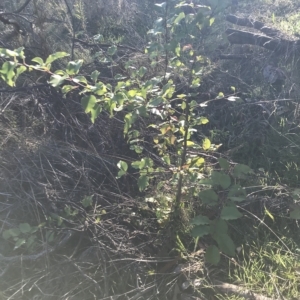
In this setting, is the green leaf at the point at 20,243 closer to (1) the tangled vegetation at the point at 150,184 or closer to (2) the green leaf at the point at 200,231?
(1) the tangled vegetation at the point at 150,184

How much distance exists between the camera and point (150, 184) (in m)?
2.74

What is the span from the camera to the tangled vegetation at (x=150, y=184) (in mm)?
2186

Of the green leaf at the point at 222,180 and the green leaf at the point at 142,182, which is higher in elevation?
the green leaf at the point at 222,180

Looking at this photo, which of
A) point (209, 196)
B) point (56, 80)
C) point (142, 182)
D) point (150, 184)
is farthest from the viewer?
point (150, 184)

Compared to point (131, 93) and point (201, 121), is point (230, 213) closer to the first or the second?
point (201, 121)

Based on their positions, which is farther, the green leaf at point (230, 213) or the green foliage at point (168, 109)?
the green leaf at point (230, 213)

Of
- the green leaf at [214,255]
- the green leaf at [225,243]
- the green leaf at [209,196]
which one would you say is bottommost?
the green leaf at [214,255]

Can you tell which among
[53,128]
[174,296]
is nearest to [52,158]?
[53,128]

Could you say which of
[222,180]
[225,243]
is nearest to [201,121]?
[222,180]

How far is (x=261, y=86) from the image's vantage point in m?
3.68

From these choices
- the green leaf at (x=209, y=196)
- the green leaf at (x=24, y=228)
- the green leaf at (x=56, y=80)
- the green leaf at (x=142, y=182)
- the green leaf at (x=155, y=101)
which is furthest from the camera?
the green leaf at (x=24, y=228)

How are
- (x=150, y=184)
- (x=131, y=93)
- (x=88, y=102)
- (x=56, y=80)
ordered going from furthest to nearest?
(x=150, y=184)
(x=131, y=93)
(x=88, y=102)
(x=56, y=80)

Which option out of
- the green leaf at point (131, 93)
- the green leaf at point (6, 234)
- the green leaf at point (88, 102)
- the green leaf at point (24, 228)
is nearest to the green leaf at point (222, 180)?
the green leaf at point (131, 93)

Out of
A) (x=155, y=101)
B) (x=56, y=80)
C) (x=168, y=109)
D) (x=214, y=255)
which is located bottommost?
(x=214, y=255)
